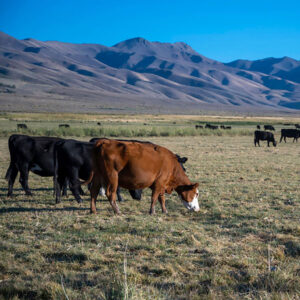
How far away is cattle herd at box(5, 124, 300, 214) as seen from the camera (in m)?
7.49

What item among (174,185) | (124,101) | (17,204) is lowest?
(17,204)

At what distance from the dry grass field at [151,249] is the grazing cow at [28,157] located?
612 mm

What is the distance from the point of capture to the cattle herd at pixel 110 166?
24.6 feet

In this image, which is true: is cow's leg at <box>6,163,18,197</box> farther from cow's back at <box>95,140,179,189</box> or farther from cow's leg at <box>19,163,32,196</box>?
cow's back at <box>95,140,179,189</box>

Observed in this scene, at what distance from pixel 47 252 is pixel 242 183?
Result: 8.40m

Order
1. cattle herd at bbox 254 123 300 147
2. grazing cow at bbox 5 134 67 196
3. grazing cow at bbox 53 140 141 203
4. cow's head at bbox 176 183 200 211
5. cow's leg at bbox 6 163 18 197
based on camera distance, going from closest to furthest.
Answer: cow's head at bbox 176 183 200 211, grazing cow at bbox 53 140 141 203, cow's leg at bbox 6 163 18 197, grazing cow at bbox 5 134 67 196, cattle herd at bbox 254 123 300 147

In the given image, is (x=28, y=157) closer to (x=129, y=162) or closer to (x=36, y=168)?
(x=36, y=168)

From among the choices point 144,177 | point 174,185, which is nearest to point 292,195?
point 174,185

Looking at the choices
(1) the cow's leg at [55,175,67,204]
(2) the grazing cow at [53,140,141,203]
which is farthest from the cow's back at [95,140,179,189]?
(1) the cow's leg at [55,175,67,204]

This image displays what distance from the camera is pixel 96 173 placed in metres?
7.65

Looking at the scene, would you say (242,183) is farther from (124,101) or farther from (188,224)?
(124,101)

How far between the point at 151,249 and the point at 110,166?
2.43m

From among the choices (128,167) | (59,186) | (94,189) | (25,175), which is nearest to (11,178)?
(25,175)

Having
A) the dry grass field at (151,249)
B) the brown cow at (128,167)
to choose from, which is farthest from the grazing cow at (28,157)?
the brown cow at (128,167)
